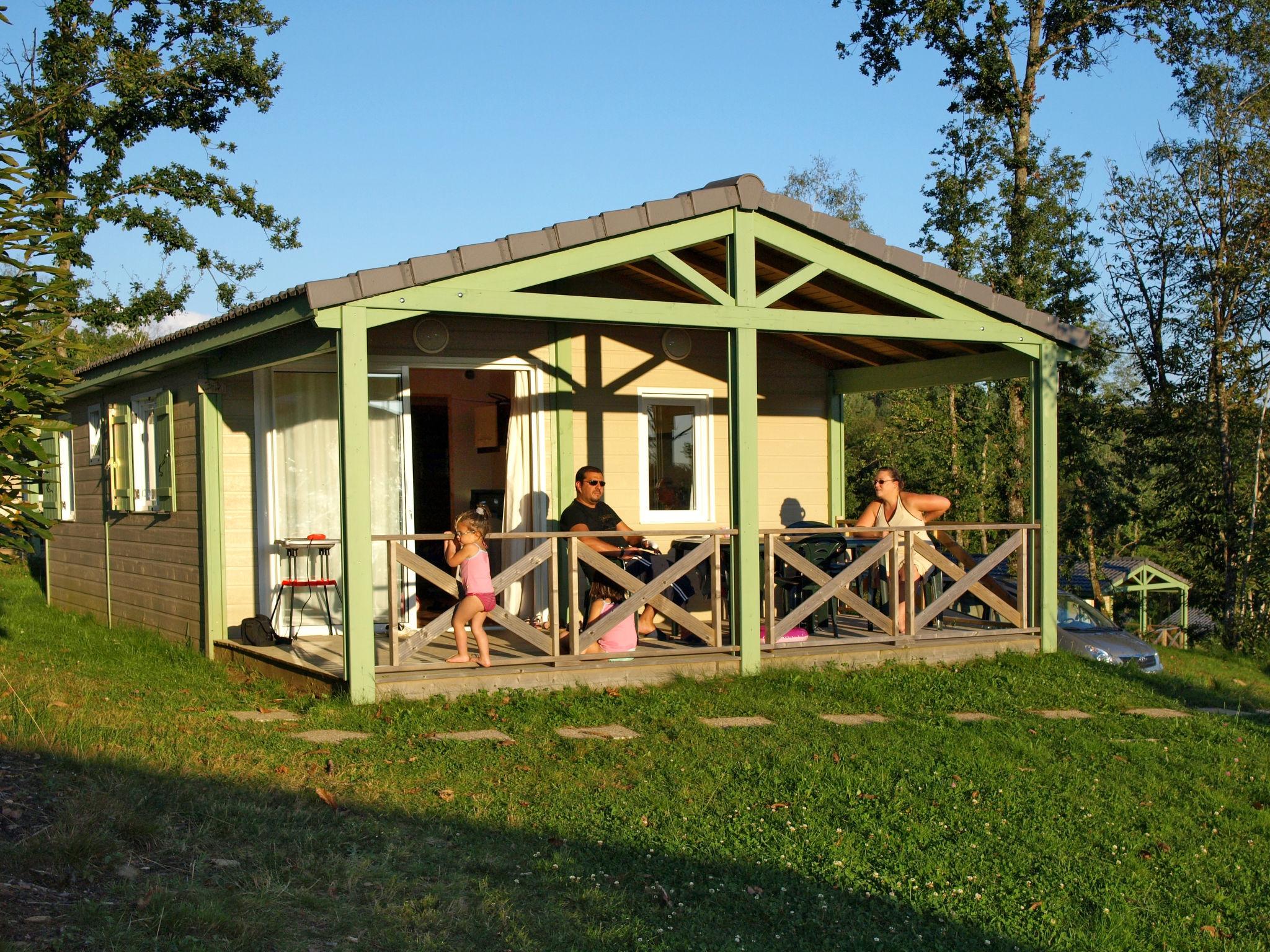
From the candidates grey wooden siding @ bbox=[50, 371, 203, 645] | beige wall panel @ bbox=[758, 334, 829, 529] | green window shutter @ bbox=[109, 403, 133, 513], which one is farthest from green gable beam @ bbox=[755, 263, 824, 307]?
green window shutter @ bbox=[109, 403, 133, 513]

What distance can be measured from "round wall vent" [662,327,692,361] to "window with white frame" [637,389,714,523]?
32 centimetres

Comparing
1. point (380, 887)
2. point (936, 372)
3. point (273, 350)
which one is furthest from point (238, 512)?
point (936, 372)

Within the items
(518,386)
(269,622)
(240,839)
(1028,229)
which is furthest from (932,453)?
(240,839)

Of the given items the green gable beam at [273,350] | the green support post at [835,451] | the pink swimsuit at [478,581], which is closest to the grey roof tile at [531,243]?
the green gable beam at [273,350]

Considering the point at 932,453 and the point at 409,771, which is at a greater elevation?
the point at 932,453

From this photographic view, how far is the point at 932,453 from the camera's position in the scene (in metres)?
21.2

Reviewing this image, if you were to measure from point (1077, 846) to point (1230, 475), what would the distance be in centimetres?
1410

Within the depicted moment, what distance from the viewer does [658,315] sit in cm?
A: 841

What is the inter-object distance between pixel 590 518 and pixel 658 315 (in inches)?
71.6

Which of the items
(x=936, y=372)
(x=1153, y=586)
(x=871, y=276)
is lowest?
(x=1153, y=586)

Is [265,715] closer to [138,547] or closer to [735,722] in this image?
[735,722]

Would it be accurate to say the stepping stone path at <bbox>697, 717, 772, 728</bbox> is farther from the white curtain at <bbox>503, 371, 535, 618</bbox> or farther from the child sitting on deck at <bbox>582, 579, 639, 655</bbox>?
the white curtain at <bbox>503, 371, 535, 618</bbox>

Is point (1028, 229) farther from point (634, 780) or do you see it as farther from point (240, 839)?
point (240, 839)

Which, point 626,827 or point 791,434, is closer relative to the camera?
point 626,827
